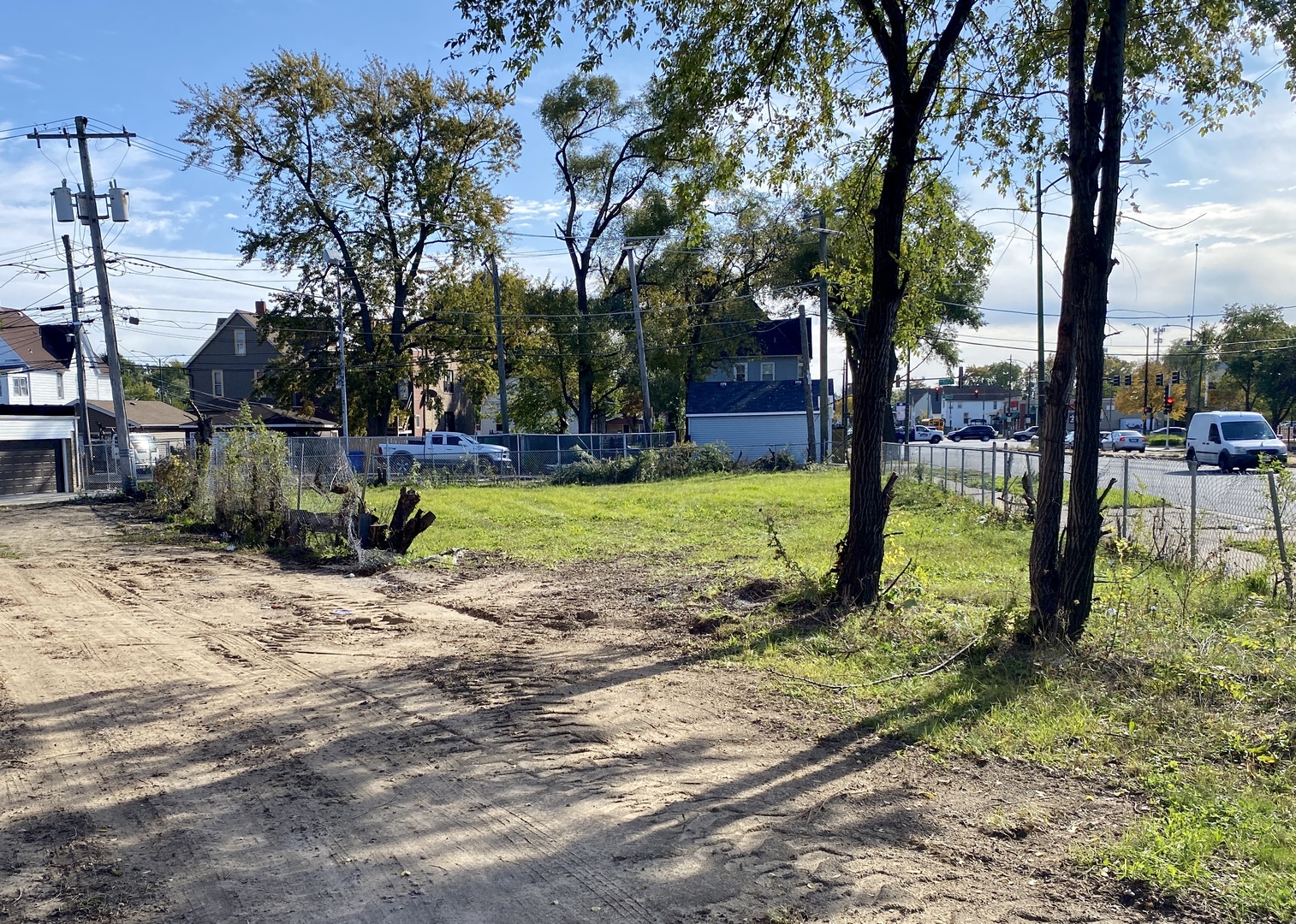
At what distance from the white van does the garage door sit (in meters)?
44.5

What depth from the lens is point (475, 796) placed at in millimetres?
5152

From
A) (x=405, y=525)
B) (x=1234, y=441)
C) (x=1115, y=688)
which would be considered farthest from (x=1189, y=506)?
(x=1234, y=441)

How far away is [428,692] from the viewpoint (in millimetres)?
7312

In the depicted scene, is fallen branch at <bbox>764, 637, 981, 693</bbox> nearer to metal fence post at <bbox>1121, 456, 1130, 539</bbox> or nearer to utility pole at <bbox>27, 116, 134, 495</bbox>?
metal fence post at <bbox>1121, 456, 1130, 539</bbox>

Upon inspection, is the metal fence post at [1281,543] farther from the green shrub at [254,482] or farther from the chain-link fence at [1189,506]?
the green shrub at [254,482]

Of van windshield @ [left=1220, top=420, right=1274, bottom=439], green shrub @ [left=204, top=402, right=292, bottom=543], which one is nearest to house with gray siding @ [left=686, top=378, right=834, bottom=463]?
van windshield @ [left=1220, top=420, right=1274, bottom=439]

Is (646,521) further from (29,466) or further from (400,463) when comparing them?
(29,466)

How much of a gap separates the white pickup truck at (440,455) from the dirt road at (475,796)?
26.7m

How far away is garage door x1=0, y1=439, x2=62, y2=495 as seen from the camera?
36.0 m

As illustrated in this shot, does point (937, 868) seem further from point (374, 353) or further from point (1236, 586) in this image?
point (374, 353)

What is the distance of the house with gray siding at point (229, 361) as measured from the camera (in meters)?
65.8

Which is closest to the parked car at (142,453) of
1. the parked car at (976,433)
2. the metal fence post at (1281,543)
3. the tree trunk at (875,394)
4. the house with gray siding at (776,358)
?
the tree trunk at (875,394)

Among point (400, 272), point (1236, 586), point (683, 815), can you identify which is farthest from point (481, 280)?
point (683, 815)

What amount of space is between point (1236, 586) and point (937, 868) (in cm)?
753
